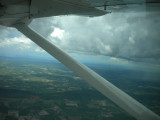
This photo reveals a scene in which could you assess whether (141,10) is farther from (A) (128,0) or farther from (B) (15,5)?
(B) (15,5)

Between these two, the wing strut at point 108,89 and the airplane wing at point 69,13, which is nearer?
the wing strut at point 108,89

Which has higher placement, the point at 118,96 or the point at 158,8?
the point at 158,8

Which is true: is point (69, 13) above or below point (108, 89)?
above

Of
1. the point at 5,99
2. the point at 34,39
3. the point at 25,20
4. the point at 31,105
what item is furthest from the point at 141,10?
the point at 5,99

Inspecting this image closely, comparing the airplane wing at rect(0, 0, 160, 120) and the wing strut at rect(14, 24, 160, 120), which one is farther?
the airplane wing at rect(0, 0, 160, 120)

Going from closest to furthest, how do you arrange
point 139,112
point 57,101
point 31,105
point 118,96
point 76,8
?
point 139,112 → point 118,96 → point 76,8 → point 31,105 → point 57,101

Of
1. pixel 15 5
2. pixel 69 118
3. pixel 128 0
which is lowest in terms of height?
pixel 69 118

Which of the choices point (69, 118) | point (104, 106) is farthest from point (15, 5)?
point (104, 106)

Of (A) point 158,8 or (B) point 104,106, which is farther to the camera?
(B) point 104,106

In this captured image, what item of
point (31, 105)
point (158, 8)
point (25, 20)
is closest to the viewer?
point (158, 8)

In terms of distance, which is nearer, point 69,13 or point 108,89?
point 108,89
